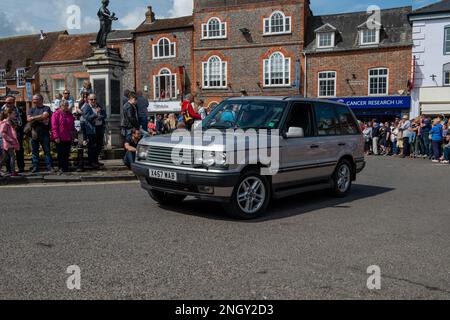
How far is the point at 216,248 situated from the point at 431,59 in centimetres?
3051

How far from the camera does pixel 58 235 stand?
18.2 feet

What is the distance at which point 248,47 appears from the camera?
36062 millimetres

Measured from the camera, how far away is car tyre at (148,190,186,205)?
7.42 meters

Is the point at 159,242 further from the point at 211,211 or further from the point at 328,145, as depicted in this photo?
the point at 328,145

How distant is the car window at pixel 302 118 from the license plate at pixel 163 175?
2.20 meters

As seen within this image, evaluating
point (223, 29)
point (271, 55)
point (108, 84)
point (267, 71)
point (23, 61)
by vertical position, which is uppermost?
point (223, 29)

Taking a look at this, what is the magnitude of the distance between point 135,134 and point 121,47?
33.5 m

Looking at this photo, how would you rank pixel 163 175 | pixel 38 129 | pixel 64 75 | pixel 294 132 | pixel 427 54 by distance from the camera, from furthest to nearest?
pixel 64 75 → pixel 427 54 → pixel 38 129 → pixel 294 132 → pixel 163 175

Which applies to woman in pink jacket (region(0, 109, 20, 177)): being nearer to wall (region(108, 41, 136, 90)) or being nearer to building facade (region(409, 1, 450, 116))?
building facade (region(409, 1, 450, 116))

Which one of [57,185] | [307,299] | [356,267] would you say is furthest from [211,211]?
[57,185]

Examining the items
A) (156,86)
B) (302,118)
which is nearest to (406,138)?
(302,118)

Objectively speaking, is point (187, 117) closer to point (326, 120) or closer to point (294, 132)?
point (326, 120)

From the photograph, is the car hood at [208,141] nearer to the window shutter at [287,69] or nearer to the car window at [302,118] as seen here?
the car window at [302,118]

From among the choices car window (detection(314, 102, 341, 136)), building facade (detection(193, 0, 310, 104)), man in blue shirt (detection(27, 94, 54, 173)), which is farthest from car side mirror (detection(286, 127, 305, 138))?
building facade (detection(193, 0, 310, 104))
